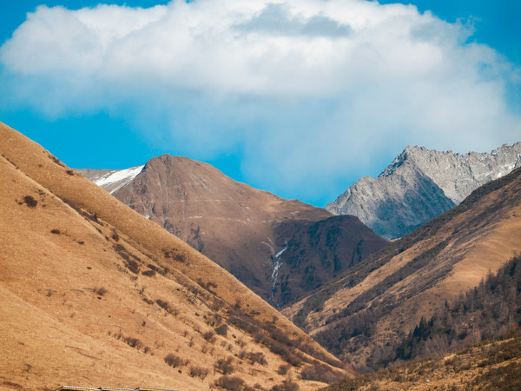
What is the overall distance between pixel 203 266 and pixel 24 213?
41993 mm

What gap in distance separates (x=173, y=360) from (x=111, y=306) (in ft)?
29.5

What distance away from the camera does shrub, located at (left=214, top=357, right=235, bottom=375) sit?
287 feet

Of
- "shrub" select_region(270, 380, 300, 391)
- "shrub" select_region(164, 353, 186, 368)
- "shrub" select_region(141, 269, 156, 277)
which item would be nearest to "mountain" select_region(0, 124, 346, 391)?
"shrub" select_region(164, 353, 186, 368)

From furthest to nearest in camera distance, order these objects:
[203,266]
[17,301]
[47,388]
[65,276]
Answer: [203,266] → [65,276] → [17,301] → [47,388]

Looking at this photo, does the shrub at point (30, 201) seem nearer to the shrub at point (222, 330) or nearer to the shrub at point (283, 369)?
the shrub at point (222, 330)

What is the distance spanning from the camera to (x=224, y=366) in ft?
292

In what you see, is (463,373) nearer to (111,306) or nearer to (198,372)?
(198,372)

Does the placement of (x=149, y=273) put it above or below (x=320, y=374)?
Result: above

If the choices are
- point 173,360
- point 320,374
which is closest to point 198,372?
point 173,360

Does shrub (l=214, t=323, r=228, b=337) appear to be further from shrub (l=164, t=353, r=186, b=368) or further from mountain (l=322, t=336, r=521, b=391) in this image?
mountain (l=322, t=336, r=521, b=391)

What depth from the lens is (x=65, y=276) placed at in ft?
270

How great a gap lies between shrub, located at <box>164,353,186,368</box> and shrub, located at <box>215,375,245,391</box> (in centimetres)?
436

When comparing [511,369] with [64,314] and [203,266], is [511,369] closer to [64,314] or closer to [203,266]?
[64,314]

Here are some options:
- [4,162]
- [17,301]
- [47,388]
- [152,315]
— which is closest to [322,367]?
[152,315]
